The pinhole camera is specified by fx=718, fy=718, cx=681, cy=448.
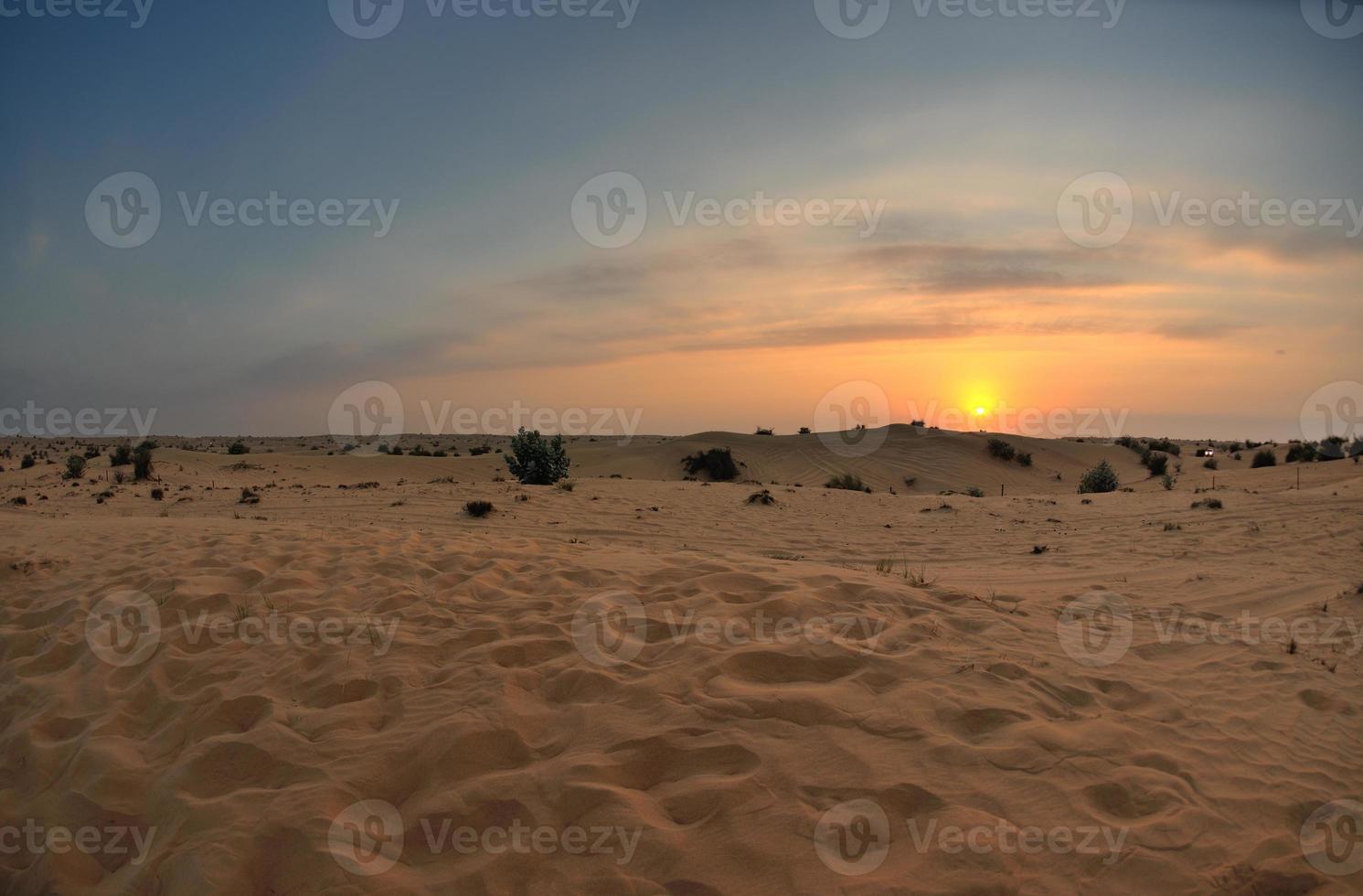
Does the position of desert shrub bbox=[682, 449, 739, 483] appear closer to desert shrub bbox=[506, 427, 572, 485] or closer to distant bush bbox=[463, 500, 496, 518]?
desert shrub bbox=[506, 427, 572, 485]

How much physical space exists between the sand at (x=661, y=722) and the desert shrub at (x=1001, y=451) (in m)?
22.9

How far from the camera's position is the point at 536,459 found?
19156 millimetres

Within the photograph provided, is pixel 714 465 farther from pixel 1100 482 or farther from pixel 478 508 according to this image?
pixel 478 508

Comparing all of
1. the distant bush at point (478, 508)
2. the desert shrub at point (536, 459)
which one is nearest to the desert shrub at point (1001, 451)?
the desert shrub at point (536, 459)

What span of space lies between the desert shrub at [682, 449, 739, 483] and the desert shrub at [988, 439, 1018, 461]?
1117cm

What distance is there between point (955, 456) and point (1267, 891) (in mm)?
27954

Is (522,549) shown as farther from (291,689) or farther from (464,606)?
(291,689)

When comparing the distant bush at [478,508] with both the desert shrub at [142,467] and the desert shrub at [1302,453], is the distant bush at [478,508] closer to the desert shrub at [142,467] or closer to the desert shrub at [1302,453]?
the desert shrub at [142,467]

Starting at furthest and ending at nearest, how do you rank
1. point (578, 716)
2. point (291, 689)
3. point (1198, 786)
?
point (291, 689) → point (578, 716) → point (1198, 786)

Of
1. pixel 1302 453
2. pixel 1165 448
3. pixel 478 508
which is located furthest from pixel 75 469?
pixel 1165 448

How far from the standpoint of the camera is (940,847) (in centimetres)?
294

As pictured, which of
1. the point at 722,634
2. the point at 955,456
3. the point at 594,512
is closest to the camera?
the point at 722,634

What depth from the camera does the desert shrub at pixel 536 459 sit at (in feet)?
62.4

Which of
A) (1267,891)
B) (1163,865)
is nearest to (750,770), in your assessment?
(1163,865)
